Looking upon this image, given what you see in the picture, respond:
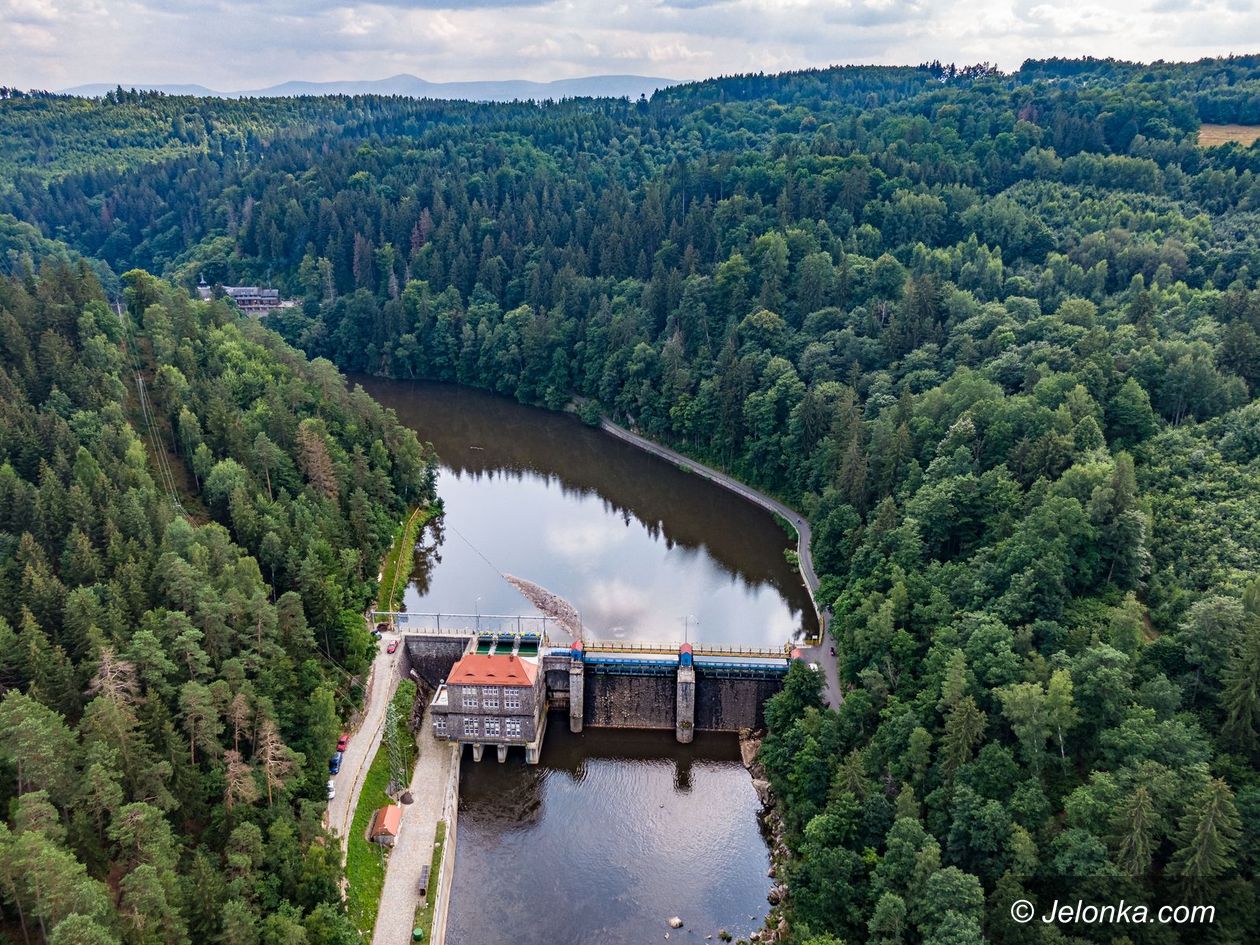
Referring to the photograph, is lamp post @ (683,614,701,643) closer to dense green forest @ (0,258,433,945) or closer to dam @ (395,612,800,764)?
dam @ (395,612,800,764)

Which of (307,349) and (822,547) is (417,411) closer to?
(307,349)

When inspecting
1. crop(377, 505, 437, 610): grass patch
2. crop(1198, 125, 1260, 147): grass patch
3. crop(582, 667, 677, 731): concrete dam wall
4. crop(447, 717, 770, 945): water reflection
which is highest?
crop(1198, 125, 1260, 147): grass patch

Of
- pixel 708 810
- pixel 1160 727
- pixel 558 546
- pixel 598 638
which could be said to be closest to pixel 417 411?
pixel 558 546

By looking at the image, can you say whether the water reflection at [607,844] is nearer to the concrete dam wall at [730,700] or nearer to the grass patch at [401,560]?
the concrete dam wall at [730,700]

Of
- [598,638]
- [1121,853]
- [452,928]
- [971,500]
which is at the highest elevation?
[971,500]

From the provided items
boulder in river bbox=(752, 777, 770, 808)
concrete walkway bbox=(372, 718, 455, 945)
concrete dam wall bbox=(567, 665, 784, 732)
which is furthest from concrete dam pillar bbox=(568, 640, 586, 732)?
boulder in river bbox=(752, 777, 770, 808)

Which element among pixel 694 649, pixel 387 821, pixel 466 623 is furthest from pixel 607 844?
pixel 466 623

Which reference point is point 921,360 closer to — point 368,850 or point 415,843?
point 415,843
